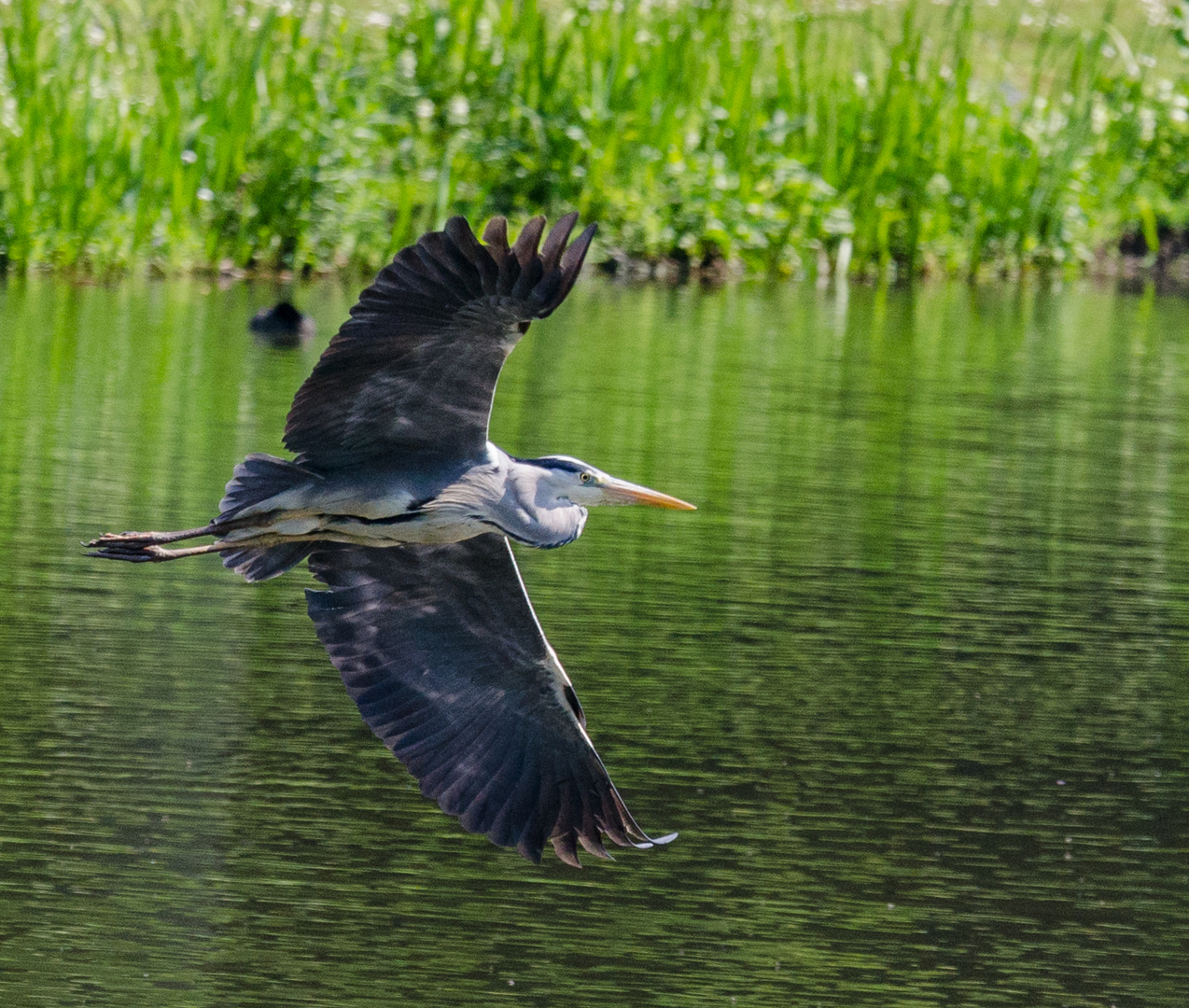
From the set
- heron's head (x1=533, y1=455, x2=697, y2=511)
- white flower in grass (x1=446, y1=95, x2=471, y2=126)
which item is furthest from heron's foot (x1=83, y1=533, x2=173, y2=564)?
white flower in grass (x1=446, y1=95, x2=471, y2=126)

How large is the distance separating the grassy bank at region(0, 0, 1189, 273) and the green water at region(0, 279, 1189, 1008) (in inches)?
143

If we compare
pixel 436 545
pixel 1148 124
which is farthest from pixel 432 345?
pixel 1148 124

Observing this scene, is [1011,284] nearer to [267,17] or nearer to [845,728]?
[267,17]

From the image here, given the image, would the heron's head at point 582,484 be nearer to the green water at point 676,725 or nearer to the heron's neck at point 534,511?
the heron's neck at point 534,511

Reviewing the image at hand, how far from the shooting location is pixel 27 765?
6.86 metres

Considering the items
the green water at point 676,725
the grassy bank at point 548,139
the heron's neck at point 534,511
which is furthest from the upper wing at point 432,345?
the grassy bank at point 548,139

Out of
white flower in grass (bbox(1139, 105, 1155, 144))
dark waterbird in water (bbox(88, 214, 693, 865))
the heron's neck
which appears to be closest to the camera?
dark waterbird in water (bbox(88, 214, 693, 865))

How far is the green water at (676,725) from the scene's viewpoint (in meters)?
5.75

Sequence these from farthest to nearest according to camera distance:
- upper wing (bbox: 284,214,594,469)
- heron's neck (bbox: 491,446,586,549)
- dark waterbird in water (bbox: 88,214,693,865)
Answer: heron's neck (bbox: 491,446,586,549) < dark waterbird in water (bbox: 88,214,693,865) < upper wing (bbox: 284,214,594,469)

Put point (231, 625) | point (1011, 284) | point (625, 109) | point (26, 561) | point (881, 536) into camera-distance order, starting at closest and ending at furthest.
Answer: point (231, 625), point (26, 561), point (881, 536), point (625, 109), point (1011, 284)

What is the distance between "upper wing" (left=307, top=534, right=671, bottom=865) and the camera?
5.79 m

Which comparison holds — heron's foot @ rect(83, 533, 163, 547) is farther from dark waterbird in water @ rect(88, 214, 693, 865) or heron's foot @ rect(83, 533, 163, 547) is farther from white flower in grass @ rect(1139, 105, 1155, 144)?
white flower in grass @ rect(1139, 105, 1155, 144)

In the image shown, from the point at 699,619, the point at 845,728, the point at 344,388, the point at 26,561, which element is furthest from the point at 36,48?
the point at 344,388

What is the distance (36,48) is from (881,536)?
9.48 meters
